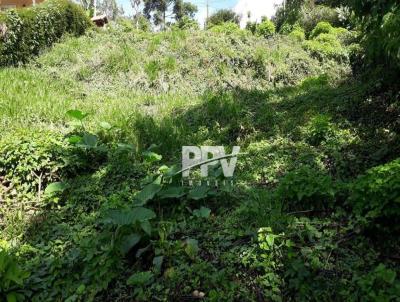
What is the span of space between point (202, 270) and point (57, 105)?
4.74m

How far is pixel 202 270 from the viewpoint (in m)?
2.86

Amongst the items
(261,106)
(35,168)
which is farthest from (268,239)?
(261,106)

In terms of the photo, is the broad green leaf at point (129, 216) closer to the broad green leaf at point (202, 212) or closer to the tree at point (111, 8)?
the broad green leaf at point (202, 212)

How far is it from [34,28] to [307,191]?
34.4ft

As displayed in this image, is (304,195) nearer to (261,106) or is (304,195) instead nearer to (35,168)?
(35,168)

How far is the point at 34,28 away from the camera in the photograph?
11.3 m

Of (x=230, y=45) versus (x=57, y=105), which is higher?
(x=230, y=45)

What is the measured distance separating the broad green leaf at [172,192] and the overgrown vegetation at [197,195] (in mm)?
15

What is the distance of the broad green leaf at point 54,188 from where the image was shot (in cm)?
428

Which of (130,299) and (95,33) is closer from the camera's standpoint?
(130,299)

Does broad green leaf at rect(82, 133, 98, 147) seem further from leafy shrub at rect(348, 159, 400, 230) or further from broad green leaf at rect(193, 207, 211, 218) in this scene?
leafy shrub at rect(348, 159, 400, 230)

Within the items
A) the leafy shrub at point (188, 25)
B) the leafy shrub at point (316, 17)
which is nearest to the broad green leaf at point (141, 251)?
the leafy shrub at point (188, 25)

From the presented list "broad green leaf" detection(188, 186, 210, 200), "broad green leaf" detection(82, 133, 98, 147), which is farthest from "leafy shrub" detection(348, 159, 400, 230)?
"broad green leaf" detection(82, 133, 98, 147)

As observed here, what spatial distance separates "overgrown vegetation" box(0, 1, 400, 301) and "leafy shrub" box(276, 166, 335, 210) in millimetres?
12
